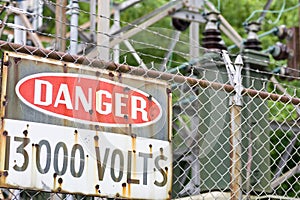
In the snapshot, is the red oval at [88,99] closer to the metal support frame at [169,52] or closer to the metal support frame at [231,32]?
the metal support frame at [169,52]

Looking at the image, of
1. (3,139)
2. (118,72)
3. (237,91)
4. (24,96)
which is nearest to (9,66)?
(24,96)

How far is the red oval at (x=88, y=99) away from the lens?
309 centimetres

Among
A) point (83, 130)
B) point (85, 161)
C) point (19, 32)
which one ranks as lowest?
point (85, 161)

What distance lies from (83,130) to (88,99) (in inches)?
6.3

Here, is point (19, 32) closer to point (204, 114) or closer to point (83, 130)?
point (204, 114)

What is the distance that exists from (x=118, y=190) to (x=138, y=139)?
11.2 inches

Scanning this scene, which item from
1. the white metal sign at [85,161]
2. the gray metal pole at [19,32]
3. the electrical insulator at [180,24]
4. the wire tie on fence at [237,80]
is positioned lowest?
Result: the white metal sign at [85,161]

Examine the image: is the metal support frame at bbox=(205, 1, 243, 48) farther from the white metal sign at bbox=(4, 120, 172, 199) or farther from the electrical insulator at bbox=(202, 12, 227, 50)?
the white metal sign at bbox=(4, 120, 172, 199)

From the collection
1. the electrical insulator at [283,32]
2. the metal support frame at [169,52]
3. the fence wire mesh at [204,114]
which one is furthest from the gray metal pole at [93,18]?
the electrical insulator at [283,32]

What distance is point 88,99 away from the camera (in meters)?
3.25

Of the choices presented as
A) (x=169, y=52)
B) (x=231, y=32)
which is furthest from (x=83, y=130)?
(x=231, y=32)

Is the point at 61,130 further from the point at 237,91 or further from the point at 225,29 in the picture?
the point at 225,29

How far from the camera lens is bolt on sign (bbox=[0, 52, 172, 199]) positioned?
3.01 meters

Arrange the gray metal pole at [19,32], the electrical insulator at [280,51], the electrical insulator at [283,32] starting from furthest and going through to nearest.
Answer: the electrical insulator at [283,32]
the electrical insulator at [280,51]
the gray metal pole at [19,32]
